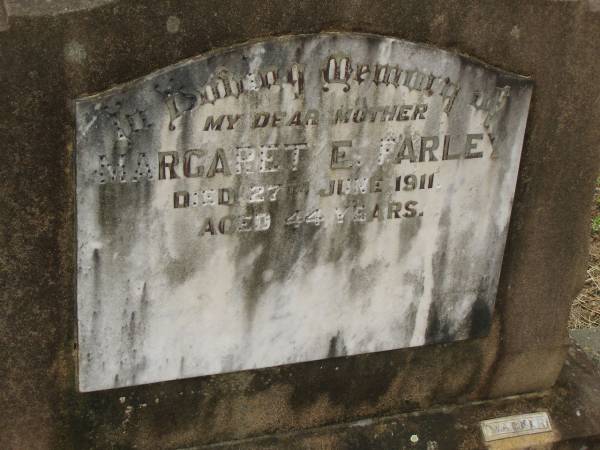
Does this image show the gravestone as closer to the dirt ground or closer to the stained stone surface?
the stained stone surface

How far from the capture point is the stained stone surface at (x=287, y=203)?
1.93m

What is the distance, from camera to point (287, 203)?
2148mm

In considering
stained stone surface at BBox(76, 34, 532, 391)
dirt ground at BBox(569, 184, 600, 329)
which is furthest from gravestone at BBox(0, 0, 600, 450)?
dirt ground at BBox(569, 184, 600, 329)

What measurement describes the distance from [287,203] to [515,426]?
122 cm

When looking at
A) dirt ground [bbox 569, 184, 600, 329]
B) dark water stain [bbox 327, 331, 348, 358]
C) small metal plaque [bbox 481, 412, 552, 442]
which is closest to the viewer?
dark water stain [bbox 327, 331, 348, 358]

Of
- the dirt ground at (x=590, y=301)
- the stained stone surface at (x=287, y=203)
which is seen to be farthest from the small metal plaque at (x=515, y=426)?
the dirt ground at (x=590, y=301)

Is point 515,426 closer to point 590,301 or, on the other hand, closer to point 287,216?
point 287,216

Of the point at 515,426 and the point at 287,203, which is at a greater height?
the point at 287,203

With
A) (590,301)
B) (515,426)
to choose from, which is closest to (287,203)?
(515,426)

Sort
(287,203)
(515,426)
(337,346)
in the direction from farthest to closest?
1. (515,426)
2. (337,346)
3. (287,203)

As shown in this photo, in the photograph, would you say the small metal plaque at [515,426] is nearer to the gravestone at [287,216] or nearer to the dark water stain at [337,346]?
the gravestone at [287,216]

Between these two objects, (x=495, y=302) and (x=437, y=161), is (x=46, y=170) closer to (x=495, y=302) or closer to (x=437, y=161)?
(x=437, y=161)

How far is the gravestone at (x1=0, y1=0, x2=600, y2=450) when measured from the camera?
1.89m

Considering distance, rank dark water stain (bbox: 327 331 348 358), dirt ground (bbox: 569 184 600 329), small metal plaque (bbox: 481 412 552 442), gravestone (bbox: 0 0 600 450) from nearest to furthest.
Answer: gravestone (bbox: 0 0 600 450), dark water stain (bbox: 327 331 348 358), small metal plaque (bbox: 481 412 552 442), dirt ground (bbox: 569 184 600 329)
